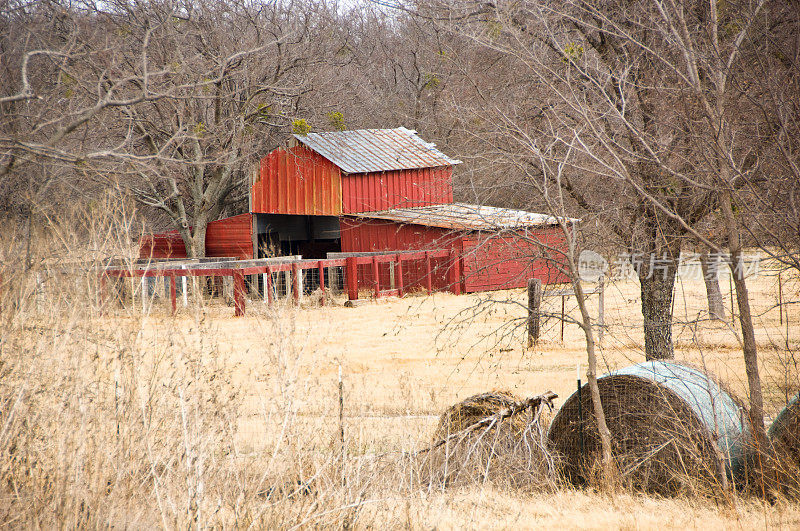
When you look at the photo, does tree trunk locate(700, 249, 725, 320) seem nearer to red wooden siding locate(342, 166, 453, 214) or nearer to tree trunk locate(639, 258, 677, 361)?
tree trunk locate(639, 258, 677, 361)

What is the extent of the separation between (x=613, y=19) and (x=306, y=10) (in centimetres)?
2274

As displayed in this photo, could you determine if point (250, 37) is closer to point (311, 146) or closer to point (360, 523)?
point (311, 146)

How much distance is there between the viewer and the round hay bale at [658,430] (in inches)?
254

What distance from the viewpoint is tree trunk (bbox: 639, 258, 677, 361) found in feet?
31.8

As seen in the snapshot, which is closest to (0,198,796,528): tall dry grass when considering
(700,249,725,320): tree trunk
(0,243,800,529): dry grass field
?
(0,243,800,529): dry grass field

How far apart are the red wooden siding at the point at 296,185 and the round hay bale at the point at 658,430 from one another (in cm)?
A: 1960

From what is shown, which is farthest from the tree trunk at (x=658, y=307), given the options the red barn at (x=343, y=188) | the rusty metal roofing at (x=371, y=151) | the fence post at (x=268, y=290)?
the rusty metal roofing at (x=371, y=151)

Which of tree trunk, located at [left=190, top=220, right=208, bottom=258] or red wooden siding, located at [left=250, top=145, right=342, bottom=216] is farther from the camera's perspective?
tree trunk, located at [left=190, top=220, right=208, bottom=258]

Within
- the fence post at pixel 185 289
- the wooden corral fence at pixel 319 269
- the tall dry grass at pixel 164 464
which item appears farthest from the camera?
the wooden corral fence at pixel 319 269

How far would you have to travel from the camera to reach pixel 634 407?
7.07 m

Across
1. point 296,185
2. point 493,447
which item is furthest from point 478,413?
point 296,185

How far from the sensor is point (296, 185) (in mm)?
26891

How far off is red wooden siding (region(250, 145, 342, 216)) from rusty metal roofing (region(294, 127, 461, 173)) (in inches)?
19.0

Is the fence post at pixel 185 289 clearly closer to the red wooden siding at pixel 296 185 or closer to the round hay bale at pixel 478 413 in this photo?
the red wooden siding at pixel 296 185
